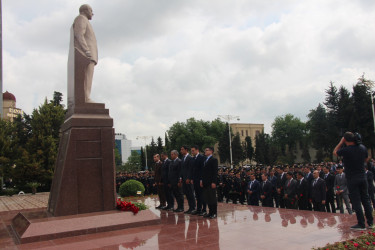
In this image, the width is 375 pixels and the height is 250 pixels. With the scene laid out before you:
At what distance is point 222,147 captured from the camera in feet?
190

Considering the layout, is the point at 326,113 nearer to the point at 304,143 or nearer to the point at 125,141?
the point at 304,143

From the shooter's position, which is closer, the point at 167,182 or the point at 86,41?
the point at 86,41

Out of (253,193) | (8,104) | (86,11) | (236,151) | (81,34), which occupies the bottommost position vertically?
(253,193)

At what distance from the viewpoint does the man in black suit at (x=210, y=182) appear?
7.37m

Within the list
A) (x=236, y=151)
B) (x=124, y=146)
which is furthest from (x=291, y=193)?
(x=124, y=146)

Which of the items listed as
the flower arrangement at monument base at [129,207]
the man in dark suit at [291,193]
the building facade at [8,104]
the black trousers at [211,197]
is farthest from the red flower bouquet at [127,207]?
the building facade at [8,104]

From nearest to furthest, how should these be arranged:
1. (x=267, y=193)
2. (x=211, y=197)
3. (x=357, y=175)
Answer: (x=357, y=175) → (x=211, y=197) → (x=267, y=193)

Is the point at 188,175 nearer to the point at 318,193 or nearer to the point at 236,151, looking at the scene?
the point at 318,193

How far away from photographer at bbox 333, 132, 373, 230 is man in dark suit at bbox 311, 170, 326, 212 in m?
3.15

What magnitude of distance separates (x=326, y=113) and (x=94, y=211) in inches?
1777

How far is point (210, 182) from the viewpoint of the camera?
7.43 m

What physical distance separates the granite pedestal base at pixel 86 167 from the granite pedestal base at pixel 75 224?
11.8 inches

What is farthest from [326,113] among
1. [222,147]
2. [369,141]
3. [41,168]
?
[41,168]

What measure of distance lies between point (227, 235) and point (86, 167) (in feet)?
11.1
